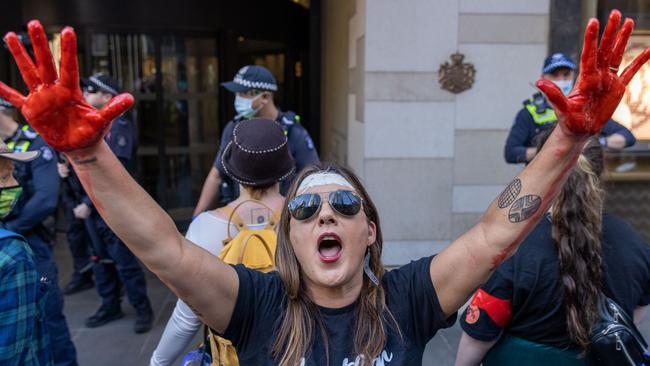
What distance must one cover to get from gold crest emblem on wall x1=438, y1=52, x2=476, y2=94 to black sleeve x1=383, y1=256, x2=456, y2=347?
364cm

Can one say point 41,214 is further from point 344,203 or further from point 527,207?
point 527,207

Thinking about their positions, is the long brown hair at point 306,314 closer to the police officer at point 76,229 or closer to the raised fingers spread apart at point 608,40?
the raised fingers spread apart at point 608,40

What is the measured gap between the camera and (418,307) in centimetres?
173

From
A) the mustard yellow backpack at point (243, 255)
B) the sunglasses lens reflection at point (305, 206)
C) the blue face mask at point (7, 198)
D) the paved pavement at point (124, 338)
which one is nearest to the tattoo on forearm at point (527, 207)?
the sunglasses lens reflection at point (305, 206)

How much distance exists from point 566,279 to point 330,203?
37.9 inches

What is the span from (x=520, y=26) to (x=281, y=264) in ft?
13.8

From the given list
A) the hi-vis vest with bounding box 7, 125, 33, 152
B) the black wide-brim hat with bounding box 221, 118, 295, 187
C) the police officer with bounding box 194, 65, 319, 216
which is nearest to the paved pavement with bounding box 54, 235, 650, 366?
the police officer with bounding box 194, 65, 319, 216

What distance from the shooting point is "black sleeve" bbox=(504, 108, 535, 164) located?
425cm

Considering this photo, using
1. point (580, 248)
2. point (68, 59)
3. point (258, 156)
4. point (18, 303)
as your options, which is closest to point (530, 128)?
point (580, 248)

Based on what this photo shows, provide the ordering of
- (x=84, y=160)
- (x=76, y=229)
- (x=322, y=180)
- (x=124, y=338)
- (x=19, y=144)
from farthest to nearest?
(x=76, y=229)
(x=124, y=338)
(x=19, y=144)
(x=322, y=180)
(x=84, y=160)

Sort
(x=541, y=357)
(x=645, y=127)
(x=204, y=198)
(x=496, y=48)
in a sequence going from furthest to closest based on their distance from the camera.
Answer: (x=645, y=127) < (x=496, y=48) < (x=204, y=198) < (x=541, y=357)

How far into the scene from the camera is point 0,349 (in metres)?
1.98

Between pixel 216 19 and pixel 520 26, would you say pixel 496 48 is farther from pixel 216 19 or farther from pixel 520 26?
pixel 216 19

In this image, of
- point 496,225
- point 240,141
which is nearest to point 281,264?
point 496,225
